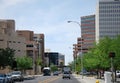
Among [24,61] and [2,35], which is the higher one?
[2,35]

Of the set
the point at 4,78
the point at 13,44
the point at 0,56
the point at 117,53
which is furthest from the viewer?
the point at 13,44

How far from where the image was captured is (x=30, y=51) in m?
194

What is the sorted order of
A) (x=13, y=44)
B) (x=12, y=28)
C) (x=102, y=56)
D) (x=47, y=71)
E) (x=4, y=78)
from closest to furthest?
(x=4, y=78), (x=102, y=56), (x=47, y=71), (x=13, y=44), (x=12, y=28)

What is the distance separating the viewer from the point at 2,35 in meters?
145

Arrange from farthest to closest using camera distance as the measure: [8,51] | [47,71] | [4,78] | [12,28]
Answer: [12,28] → [47,71] → [8,51] → [4,78]

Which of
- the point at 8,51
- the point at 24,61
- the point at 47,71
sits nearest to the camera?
the point at 8,51

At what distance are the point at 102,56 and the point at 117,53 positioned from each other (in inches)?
229

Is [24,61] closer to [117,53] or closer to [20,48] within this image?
[20,48]

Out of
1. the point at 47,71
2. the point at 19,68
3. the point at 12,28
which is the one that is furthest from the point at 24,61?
the point at 12,28

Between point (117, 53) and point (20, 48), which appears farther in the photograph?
point (20, 48)

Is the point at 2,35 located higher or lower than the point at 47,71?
higher

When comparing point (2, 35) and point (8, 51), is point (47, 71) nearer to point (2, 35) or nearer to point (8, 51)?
point (2, 35)

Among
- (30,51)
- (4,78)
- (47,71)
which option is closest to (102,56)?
(4,78)

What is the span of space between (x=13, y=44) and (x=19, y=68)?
3523 cm
